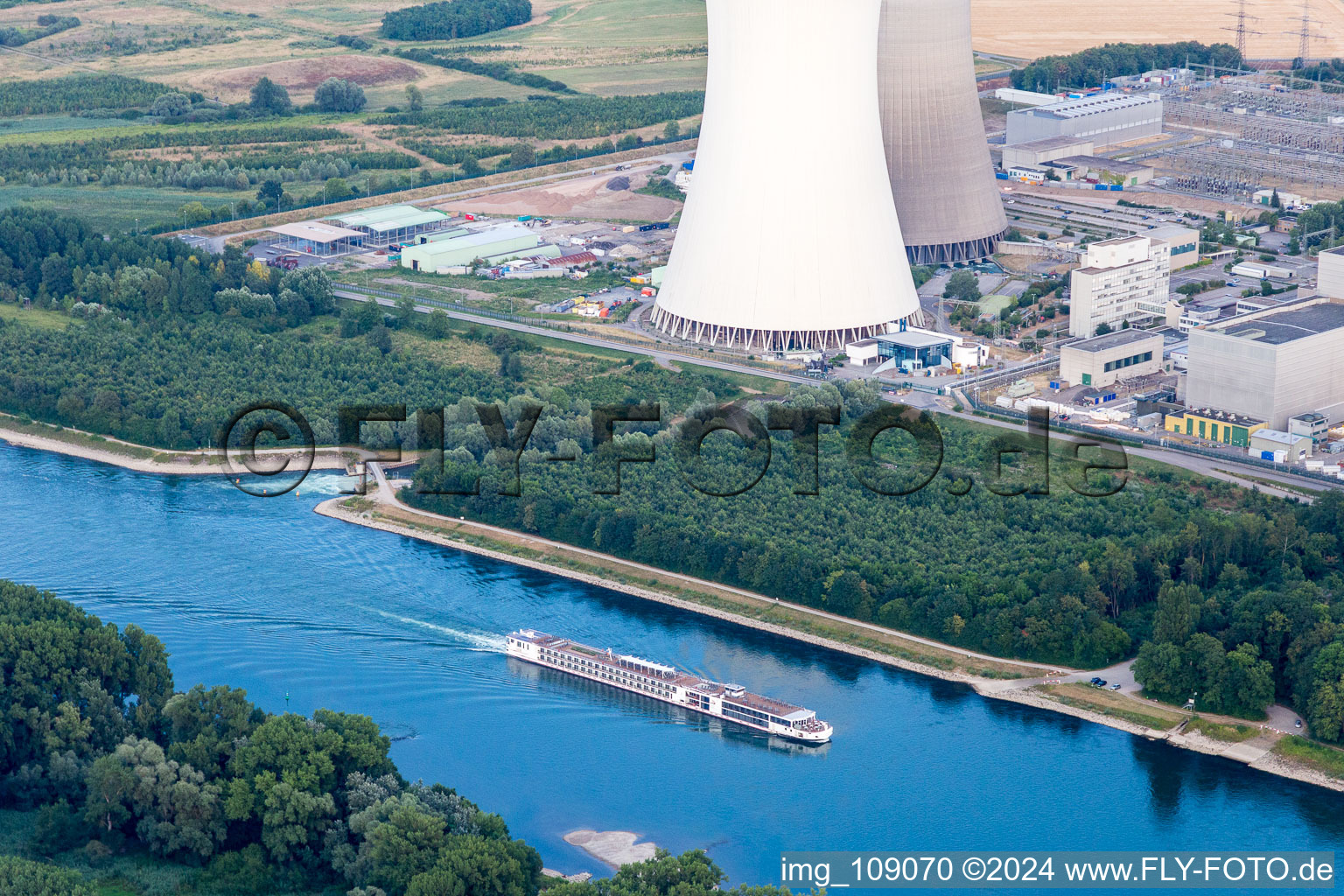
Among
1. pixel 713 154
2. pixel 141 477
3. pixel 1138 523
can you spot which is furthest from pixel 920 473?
pixel 141 477

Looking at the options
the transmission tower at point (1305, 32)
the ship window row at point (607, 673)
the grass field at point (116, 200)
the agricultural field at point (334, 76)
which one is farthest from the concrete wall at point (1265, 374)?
the transmission tower at point (1305, 32)

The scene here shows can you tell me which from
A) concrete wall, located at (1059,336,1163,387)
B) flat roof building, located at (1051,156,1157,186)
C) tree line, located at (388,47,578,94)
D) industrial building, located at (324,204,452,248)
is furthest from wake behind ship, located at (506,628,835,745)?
tree line, located at (388,47,578,94)

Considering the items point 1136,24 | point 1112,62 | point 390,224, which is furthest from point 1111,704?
point 1136,24

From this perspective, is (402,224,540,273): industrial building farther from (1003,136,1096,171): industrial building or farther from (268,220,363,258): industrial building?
(1003,136,1096,171): industrial building

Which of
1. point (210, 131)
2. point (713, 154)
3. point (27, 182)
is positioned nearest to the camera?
point (713, 154)

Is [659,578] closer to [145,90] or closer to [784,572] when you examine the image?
[784,572]

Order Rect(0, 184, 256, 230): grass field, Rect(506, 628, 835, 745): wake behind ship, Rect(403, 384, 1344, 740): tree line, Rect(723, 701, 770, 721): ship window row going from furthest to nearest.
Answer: Rect(0, 184, 256, 230): grass field, Rect(403, 384, 1344, 740): tree line, Rect(723, 701, 770, 721): ship window row, Rect(506, 628, 835, 745): wake behind ship
